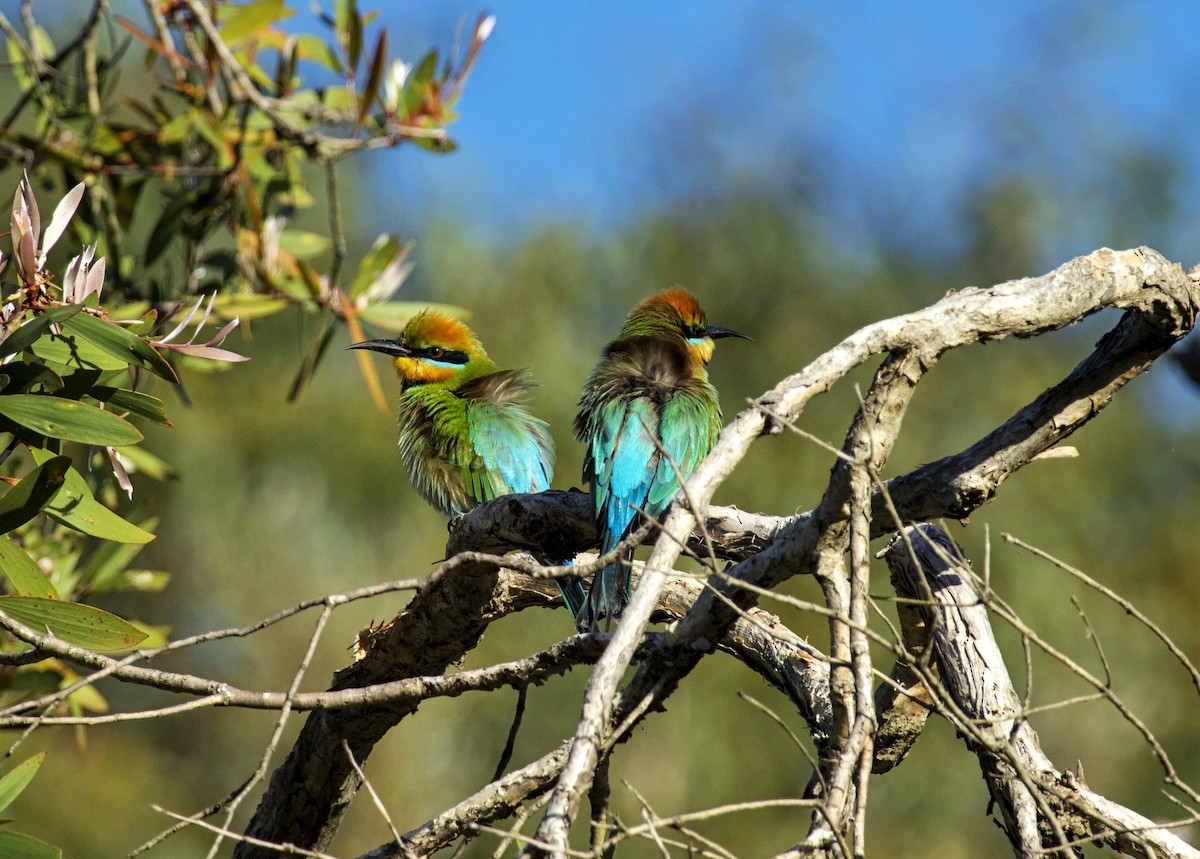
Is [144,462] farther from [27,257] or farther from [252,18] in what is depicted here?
[27,257]

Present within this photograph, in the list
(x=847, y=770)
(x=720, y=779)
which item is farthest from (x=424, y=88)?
(x=720, y=779)

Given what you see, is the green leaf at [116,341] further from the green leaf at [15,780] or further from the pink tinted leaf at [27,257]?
the green leaf at [15,780]

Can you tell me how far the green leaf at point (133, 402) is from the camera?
1639mm

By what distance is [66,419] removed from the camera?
1.53 meters

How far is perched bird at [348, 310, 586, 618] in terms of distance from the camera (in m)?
3.50

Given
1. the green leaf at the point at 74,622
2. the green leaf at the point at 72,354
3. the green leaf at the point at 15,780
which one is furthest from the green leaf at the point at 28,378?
the green leaf at the point at 15,780

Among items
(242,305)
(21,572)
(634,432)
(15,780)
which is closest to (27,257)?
(21,572)

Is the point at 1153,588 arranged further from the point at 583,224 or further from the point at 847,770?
the point at 847,770

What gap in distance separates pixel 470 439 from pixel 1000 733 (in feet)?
7.16

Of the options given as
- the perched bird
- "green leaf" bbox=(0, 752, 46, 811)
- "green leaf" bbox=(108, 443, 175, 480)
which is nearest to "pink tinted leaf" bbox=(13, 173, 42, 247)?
"green leaf" bbox=(0, 752, 46, 811)

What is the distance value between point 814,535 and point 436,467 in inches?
93.5

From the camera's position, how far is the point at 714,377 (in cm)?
988

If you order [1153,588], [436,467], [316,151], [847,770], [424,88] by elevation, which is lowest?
[847,770]

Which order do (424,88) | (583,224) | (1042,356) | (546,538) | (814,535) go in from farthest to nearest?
1. (583,224)
2. (1042,356)
3. (424,88)
4. (546,538)
5. (814,535)
